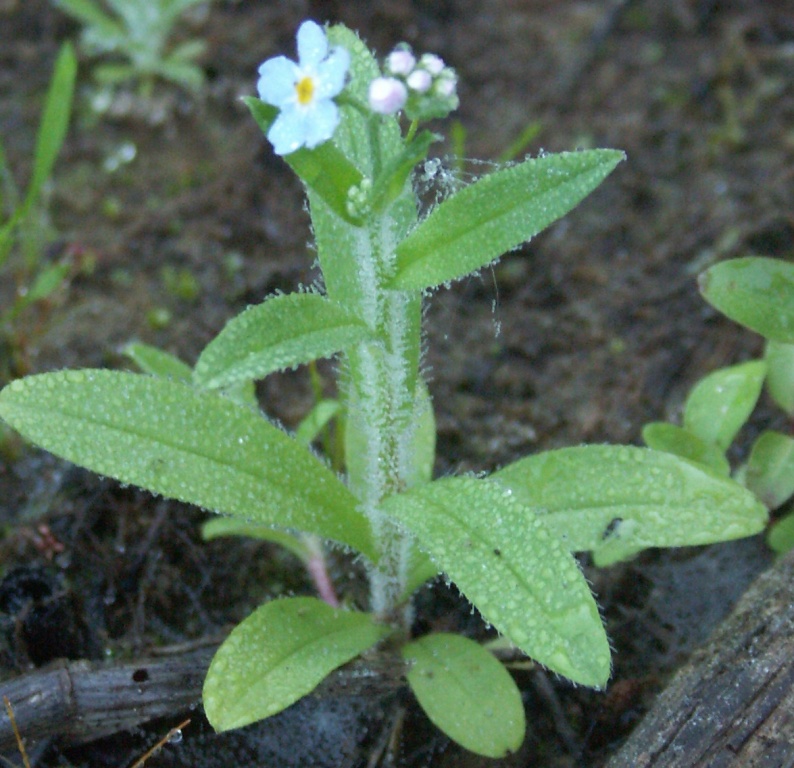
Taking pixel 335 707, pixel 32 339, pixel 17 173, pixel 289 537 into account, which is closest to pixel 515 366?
pixel 289 537

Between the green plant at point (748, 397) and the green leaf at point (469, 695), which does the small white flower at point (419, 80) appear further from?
the green leaf at point (469, 695)

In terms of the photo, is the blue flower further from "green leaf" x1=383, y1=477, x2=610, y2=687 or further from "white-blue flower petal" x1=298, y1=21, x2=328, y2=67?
"green leaf" x1=383, y1=477, x2=610, y2=687

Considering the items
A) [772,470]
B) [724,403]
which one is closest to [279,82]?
[724,403]

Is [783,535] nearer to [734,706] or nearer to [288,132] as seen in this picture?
[734,706]

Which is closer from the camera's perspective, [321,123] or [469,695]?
[321,123]

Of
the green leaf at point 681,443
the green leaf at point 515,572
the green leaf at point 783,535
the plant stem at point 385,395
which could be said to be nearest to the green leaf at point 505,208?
the plant stem at point 385,395
